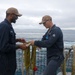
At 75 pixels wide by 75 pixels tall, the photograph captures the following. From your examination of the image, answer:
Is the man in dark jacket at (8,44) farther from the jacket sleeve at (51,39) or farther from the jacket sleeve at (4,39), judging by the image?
the jacket sleeve at (51,39)

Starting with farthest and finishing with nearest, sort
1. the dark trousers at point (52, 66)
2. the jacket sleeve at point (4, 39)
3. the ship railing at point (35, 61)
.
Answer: the ship railing at point (35, 61), the dark trousers at point (52, 66), the jacket sleeve at point (4, 39)

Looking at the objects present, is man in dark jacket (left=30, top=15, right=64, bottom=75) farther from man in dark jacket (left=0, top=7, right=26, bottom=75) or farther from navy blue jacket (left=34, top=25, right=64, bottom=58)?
man in dark jacket (left=0, top=7, right=26, bottom=75)

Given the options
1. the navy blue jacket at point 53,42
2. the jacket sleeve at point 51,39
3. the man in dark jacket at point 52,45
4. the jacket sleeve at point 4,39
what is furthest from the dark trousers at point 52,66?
the jacket sleeve at point 4,39

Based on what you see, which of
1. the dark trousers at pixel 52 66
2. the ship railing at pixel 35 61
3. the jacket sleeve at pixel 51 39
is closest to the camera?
the jacket sleeve at pixel 51 39

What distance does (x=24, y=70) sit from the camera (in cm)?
638

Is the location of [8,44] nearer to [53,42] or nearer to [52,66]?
[53,42]

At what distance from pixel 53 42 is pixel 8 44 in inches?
35.0

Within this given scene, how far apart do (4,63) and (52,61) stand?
0.96 m

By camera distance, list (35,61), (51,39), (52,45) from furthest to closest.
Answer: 1. (35,61)
2. (52,45)
3. (51,39)

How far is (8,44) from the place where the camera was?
4770 mm

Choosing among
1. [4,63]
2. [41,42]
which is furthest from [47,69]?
[4,63]

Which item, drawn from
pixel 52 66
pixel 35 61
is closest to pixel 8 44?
pixel 52 66

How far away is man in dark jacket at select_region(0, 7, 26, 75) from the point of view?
4723 millimetres

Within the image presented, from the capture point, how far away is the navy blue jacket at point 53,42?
17.1 feet
